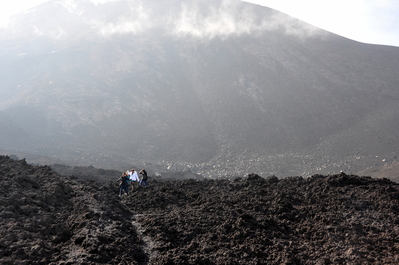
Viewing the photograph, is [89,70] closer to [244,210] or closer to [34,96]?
[34,96]

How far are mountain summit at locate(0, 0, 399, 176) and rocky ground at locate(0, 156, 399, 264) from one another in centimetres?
2467

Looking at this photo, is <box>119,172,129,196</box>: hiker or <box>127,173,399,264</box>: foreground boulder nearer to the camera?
<box>127,173,399,264</box>: foreground boulder

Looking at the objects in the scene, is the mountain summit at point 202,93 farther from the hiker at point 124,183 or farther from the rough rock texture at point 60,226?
the rough rock texture at point 60,226

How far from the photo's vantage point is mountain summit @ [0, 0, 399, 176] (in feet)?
135

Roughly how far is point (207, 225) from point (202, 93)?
4482 centimetres

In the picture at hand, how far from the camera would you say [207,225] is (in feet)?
32.9

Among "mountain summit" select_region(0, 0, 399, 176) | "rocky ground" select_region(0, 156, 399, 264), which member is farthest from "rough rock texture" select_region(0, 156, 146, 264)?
"mountain summit" select_region(0, 0, 399, 176)

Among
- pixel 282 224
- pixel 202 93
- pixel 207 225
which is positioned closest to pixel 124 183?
pixel 207 225

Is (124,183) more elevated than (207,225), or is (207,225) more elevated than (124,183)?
(124,183)

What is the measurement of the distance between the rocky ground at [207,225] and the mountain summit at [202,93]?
24672 mm

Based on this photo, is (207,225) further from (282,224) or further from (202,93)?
(202,93)

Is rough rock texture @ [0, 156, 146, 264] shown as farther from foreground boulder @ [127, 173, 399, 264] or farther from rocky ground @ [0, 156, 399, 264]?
foreground boulder @ [127, 173, 399, 264]

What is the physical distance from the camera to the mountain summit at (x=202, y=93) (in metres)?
41.2

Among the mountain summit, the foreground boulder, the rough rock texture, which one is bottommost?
the foreground boulder
